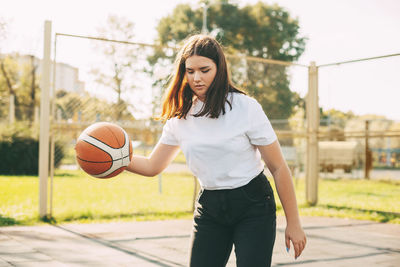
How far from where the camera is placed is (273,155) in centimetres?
232

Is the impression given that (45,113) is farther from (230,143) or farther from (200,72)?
(230,143)

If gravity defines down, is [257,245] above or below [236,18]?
below

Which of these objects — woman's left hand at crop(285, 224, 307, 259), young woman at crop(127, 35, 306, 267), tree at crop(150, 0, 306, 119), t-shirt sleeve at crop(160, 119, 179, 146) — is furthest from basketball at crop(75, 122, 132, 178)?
tree at crop(150, 0, 306, 119)

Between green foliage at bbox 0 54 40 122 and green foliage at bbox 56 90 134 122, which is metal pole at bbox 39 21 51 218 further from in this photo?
green foliage at bbox 0 54 40 122

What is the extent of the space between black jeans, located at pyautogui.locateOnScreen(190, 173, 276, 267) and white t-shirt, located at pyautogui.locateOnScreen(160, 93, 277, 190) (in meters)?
0.06

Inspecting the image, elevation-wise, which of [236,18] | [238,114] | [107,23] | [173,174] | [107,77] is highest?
[236,18]

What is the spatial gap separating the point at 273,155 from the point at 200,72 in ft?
1.83

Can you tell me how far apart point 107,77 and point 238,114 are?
568 cm

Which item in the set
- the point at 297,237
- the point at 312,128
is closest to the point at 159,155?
the point at 297,237

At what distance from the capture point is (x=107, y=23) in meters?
22.8

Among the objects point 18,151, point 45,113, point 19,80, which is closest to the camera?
point 45,113

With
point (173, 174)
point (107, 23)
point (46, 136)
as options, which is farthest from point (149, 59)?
point (107, 23)

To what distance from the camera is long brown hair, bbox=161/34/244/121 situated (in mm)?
2354

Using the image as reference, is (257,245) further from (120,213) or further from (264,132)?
(120,213)
